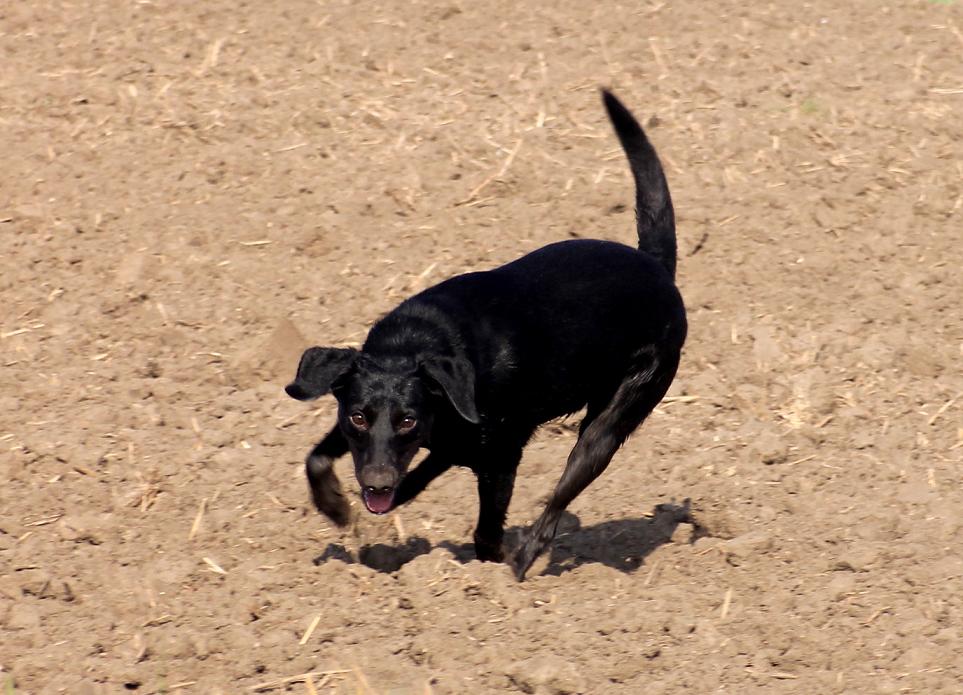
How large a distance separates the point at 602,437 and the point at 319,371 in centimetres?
154

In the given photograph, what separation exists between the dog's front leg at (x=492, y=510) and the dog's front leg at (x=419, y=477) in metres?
0.18

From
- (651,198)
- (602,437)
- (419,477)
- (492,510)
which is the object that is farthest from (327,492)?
(651,198)

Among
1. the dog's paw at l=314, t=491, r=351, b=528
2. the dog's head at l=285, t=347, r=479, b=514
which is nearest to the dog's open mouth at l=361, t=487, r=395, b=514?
the dog's head at l=285, t=347, r=479, b=514

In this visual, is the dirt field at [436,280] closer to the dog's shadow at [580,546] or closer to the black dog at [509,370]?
the dog's shadow at [580,546]

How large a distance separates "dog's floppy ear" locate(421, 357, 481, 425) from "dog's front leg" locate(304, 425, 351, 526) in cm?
67

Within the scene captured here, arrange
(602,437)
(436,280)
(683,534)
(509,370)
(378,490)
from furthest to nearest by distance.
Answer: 1. (436,280)
2. (683,534)
3. (602,437)
4. (509,370)
5. (378,490)

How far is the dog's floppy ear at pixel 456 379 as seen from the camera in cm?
547

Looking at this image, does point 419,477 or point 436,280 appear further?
point 436,280

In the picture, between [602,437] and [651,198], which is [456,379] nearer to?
[602,437]

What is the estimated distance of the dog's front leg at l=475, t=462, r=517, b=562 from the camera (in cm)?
611

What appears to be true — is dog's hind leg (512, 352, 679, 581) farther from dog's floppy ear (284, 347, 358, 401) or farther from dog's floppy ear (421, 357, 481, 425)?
dog's floppy ear (284, 347, 358, 401)

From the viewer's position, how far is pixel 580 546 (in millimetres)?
6750

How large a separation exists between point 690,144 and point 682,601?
193 inches

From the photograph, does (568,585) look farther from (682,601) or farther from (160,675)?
(160,675)
